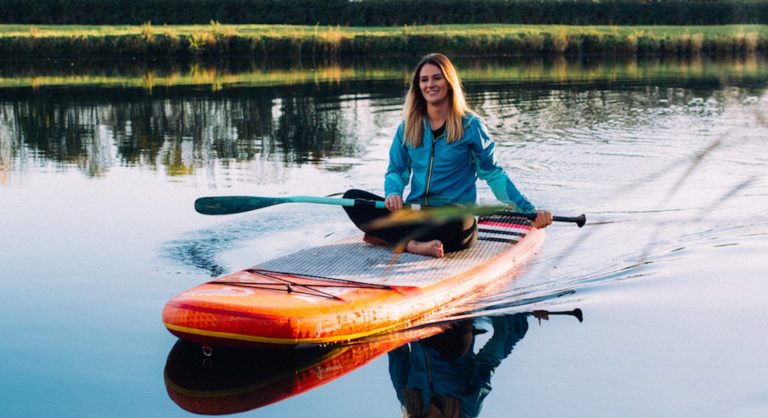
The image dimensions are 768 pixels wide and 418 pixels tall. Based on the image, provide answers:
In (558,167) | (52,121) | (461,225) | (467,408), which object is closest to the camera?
(467,408)

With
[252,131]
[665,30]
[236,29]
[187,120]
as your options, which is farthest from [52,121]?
[665,30]

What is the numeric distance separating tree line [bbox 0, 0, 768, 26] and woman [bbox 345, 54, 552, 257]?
85.7 ft

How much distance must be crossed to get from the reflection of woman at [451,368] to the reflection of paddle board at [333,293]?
0.70ft

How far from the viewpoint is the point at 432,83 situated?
544 centimetres

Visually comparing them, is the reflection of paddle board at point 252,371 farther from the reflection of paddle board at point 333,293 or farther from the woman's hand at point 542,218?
the woman's hand at point 542,218

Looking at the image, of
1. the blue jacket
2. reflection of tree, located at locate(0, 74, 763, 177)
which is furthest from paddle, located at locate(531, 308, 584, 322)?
reflection of tree, located at locate(0, 74, 763, 177)

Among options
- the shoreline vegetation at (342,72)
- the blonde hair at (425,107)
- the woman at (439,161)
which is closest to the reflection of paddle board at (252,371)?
the woman at (439,161)

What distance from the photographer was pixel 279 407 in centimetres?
396

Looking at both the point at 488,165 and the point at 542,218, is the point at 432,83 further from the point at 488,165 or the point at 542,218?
the point at 542,218

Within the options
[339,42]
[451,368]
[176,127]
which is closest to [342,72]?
[339,42]

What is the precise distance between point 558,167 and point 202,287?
585cm

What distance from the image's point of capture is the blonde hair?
544 cm

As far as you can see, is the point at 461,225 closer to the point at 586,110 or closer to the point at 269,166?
the point at 269,166

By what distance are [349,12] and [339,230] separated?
25717 mm
